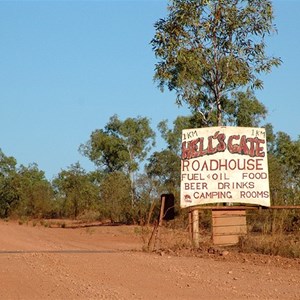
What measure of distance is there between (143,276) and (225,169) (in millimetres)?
5679

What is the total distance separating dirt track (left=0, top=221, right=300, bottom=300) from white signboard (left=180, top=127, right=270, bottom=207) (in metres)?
2.19

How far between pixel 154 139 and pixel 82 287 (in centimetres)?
5590

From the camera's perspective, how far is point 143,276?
14039 millimetres

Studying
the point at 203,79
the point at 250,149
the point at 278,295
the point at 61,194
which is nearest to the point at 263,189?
the point at 250,149

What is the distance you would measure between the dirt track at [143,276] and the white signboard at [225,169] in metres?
2.19

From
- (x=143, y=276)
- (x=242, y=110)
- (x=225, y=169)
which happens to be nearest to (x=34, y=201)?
(x=242, y=110)

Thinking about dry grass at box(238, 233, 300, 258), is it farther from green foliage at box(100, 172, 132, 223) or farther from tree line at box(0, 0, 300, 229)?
green foliage at box(100, 172, 132, 223)

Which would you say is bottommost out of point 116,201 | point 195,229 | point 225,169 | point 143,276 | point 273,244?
point 143,276

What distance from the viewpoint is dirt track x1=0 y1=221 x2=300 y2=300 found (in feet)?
40.8

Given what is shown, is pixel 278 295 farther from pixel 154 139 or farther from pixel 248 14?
pixel 154 139

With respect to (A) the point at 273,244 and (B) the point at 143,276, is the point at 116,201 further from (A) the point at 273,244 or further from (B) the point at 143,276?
(B) the point at 143,276

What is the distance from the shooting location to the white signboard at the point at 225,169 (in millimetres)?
18766

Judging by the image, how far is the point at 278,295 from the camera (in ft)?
40.5

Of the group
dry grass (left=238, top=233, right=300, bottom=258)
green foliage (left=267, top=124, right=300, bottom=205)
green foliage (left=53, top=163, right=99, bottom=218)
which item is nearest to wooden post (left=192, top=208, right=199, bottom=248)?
dry grass (left=238, top=233, right=300, bottom=258)
